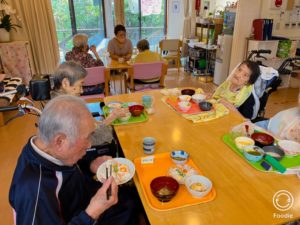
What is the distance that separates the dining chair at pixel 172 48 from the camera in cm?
566

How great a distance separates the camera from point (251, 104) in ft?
7.09

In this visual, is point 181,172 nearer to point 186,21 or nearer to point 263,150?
point 263,150

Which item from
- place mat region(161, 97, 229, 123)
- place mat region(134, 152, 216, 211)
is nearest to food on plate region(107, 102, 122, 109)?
place mat region(161, 97, 229, 123)

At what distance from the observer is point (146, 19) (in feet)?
22.4

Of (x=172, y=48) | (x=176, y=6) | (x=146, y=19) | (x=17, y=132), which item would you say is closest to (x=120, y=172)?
(x=17, y=132)

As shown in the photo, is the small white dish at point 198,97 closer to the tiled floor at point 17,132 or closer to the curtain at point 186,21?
the tiled floor at point 17,132

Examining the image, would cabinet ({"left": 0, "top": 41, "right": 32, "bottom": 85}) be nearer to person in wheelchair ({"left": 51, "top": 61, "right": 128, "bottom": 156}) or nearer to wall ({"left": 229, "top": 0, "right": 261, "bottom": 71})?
person in wheelchair ({"left": 51, "top": 61, "right": 128, "bottom": 156})

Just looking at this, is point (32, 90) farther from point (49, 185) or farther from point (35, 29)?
point (35, 29)

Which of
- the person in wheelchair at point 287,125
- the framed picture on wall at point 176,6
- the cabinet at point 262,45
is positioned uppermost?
the framed picture on wall at point 176,6

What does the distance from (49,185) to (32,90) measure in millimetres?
569

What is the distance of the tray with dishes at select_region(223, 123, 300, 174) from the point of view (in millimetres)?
1213

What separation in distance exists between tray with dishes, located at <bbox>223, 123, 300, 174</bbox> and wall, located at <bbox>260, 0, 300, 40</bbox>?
3.69 metres

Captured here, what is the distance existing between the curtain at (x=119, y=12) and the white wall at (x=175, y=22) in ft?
4.82

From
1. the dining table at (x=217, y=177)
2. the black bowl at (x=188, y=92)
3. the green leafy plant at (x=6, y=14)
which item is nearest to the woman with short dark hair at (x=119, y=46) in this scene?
the green leafy plant at (x=6, y=14)
